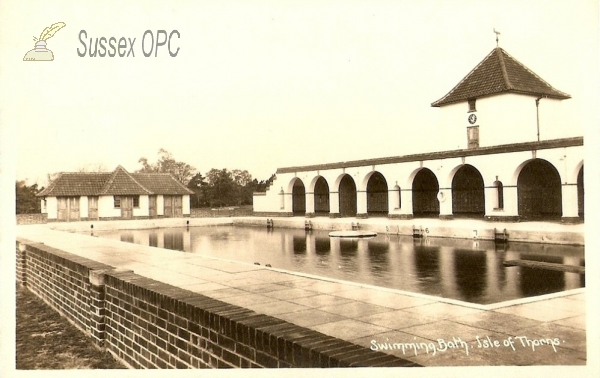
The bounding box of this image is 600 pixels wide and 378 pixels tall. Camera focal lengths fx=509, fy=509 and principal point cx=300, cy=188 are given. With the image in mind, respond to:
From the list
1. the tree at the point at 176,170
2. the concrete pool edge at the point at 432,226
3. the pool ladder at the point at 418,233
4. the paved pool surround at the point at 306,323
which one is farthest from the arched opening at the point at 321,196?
the paved pool surround at the point at 306,323

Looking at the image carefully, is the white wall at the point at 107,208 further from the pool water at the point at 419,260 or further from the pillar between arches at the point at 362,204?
the pillar between arches at the point at 362,204

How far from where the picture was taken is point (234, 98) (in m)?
7.27

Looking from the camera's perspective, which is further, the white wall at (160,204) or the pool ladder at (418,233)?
the white wall at (160,204)

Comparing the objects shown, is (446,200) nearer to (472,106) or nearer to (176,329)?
(472,106)

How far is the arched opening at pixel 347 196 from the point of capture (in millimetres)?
25922

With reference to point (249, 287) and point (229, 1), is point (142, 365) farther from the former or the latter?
point (229, 1)

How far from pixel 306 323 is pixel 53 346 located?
11.7 feet

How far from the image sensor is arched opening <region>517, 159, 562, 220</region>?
1761 cm

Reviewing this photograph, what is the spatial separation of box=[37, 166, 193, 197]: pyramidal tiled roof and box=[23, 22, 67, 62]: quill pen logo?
2206 centimetres

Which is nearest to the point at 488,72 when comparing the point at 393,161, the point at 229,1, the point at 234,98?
the point at 393,161

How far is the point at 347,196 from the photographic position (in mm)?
26219

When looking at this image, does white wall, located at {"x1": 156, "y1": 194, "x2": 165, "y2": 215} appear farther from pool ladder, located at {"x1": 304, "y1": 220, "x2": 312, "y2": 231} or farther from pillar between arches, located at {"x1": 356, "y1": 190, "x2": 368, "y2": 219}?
pillar between arches, located at {"x1": 356, "y1": 190, "x2": 368, "y2": 219}

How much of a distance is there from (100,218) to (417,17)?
2559 cm

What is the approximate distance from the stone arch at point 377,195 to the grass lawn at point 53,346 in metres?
18.0
